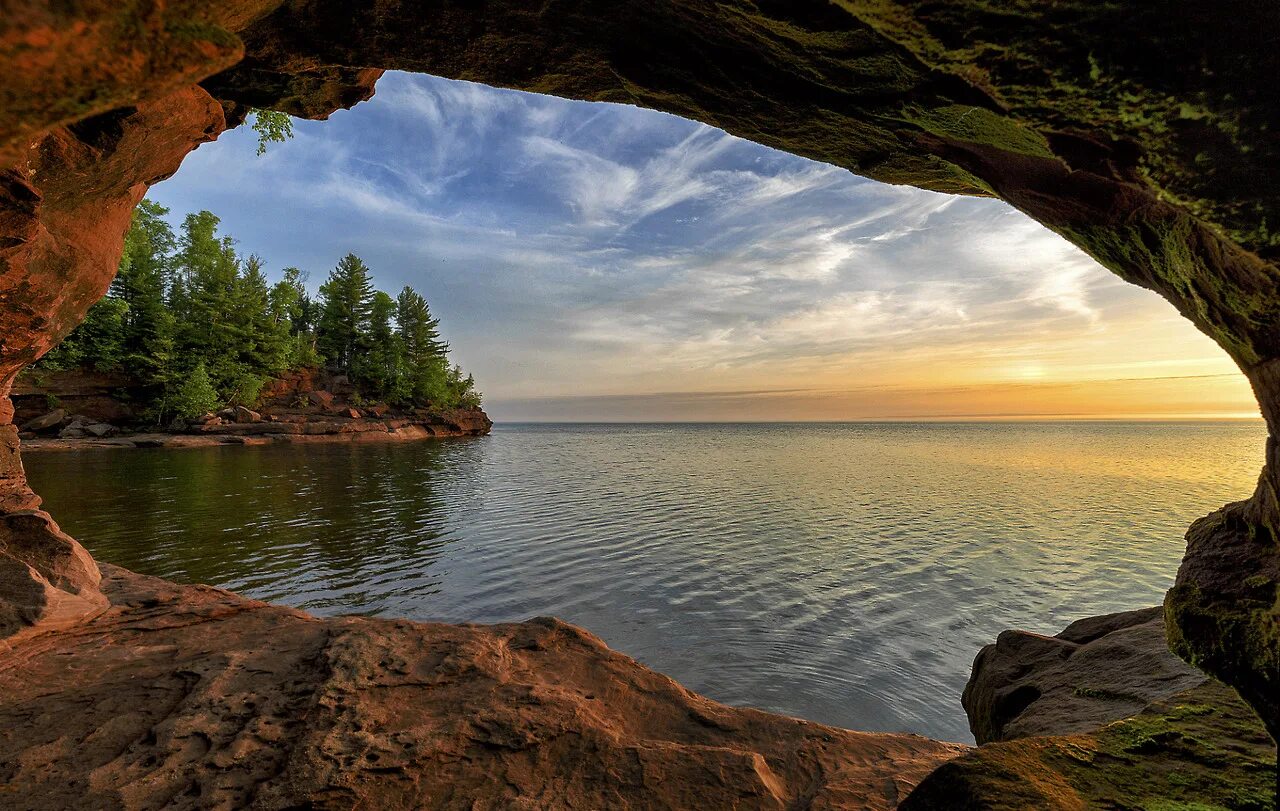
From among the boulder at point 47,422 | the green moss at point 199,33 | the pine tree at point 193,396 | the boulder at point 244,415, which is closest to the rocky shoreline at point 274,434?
the boulder at point 244,415

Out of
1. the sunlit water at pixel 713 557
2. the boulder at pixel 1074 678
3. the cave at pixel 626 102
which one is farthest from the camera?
the sunlit water at pixel 713 557

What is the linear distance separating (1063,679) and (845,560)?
9403 millimetres

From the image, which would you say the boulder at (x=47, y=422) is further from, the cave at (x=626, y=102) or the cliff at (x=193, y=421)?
the cave at (x=626, y=102)

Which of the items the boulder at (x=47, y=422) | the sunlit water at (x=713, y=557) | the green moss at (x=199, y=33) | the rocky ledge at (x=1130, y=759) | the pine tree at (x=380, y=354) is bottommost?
the sunlit water at (x=713, y=557)

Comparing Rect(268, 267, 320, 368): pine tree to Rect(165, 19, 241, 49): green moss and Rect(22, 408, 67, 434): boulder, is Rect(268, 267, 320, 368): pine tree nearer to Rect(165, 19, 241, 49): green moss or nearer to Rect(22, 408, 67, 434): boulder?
Rect(22, 408, 67, 434): boulder

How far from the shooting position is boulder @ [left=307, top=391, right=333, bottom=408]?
5997 cm

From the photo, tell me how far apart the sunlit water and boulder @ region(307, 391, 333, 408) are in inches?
1242

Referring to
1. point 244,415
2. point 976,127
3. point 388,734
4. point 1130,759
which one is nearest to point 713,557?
point 388,734

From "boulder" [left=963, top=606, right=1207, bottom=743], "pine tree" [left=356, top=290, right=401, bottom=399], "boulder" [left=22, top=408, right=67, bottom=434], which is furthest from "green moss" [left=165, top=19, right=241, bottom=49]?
"pine tree" [left=356, top=290, right=401, bottom=399]

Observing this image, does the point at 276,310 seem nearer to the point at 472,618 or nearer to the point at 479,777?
the point at 472,618

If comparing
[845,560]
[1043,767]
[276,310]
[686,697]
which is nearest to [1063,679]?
[1043,767]

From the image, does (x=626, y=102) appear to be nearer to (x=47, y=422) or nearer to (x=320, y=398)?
(x=47, y=422)

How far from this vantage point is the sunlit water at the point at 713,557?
28.9 feet

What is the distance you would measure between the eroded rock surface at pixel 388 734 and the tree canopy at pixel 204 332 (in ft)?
155
